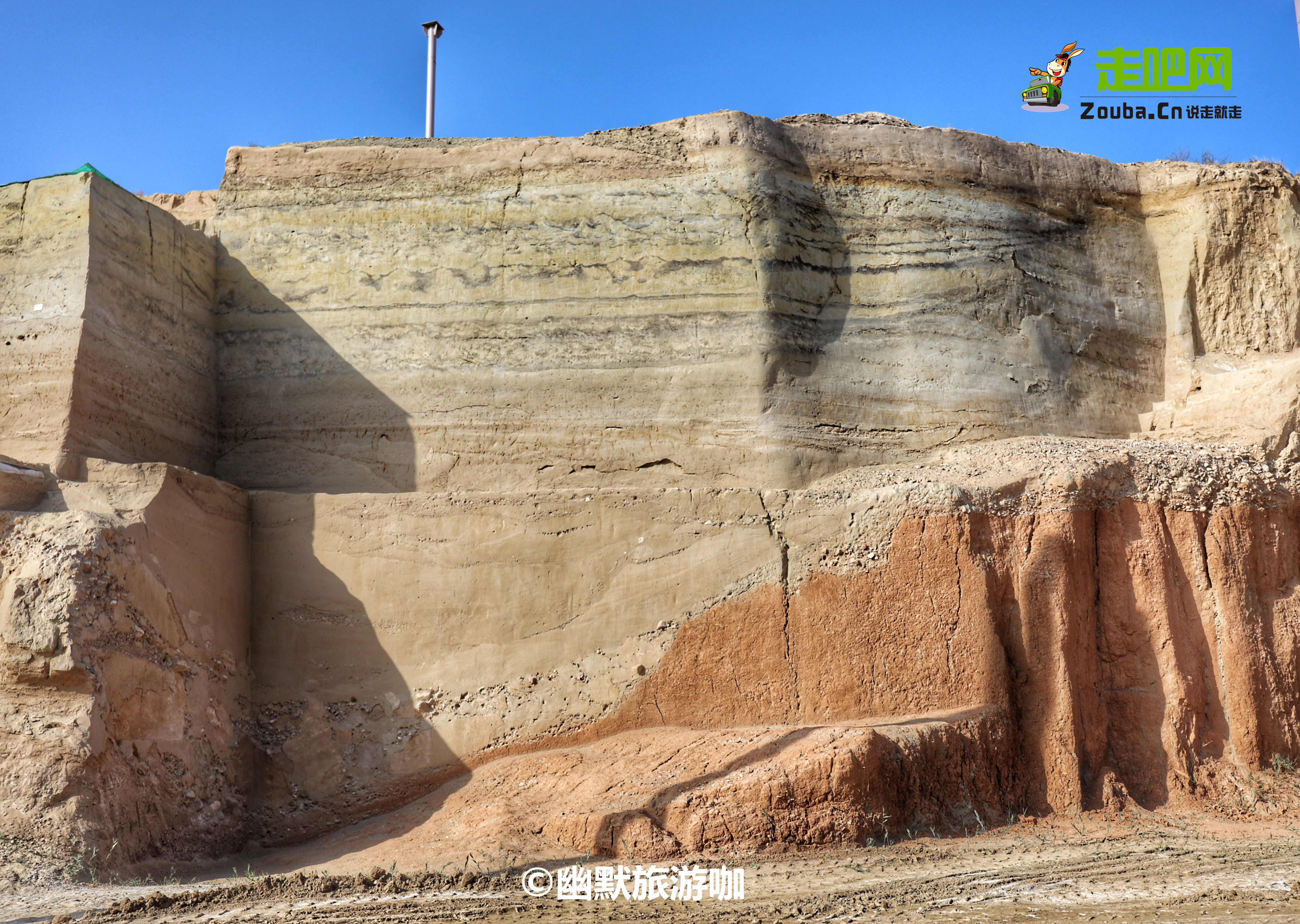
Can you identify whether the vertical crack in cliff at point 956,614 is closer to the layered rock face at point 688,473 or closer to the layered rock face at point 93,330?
the layered rock face at point 688,473

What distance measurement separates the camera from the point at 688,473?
869cm

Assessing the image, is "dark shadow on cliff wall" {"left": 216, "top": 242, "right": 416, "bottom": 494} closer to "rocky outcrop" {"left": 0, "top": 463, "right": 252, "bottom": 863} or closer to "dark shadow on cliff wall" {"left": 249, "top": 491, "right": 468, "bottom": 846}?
"dark shadow on cliff wall" {"left": 249, "top": 491, "right": 468, "bottom": 846}

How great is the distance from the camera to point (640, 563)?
7.96 meters

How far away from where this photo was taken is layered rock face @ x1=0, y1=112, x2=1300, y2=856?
7.38 m

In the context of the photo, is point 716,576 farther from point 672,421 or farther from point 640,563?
point 672,421

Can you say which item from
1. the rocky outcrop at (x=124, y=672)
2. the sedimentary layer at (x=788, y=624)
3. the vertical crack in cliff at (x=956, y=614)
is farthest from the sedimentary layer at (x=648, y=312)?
the rocky outcrop at (x=124, y=672)

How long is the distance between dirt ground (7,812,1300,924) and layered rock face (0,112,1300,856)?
43cm

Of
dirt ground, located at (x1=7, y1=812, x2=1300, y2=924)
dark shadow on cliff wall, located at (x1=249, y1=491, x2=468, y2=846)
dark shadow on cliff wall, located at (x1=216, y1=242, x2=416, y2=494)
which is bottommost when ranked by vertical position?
dirt ground, located at (x1=7, y1=812, x2=1300, y2=924)

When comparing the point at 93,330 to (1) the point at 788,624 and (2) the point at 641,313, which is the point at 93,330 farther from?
(1) the point at 788,624

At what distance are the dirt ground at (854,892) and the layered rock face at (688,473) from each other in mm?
429

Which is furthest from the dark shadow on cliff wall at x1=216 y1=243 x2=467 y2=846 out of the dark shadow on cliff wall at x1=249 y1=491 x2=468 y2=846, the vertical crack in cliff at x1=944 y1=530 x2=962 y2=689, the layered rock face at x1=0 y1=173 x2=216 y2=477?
the vertical crack in cliff at x1=944 y1=530 x2=962 y2=689

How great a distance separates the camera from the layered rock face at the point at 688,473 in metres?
7.38

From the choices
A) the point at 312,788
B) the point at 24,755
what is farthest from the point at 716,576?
the point at 24,755

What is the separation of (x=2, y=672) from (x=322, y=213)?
4.54m
